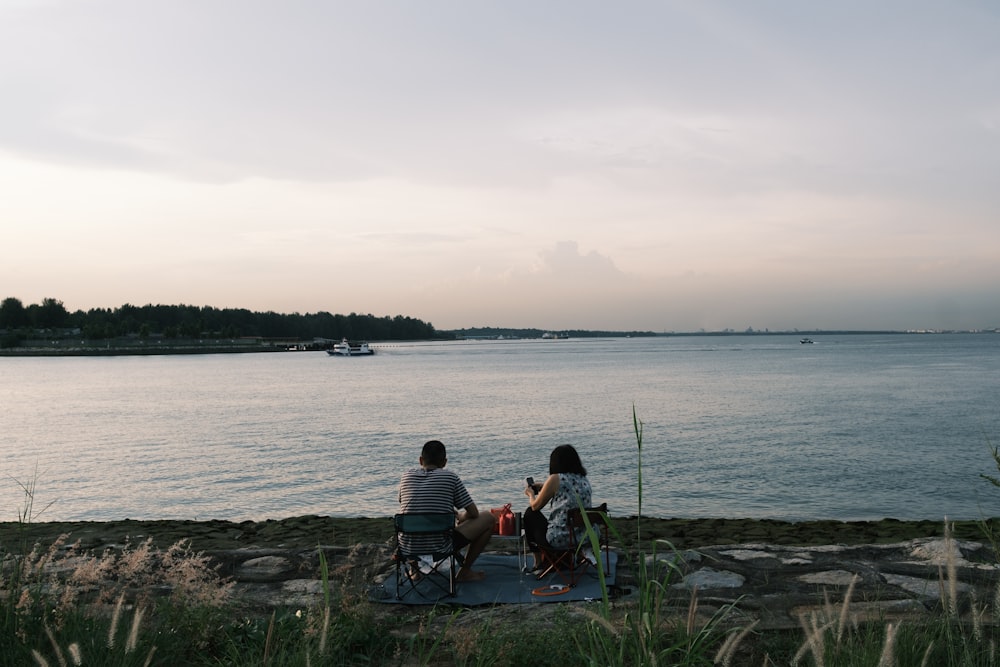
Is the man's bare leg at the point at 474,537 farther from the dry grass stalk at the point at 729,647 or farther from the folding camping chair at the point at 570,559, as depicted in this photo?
the dry grass stalk at the point at 729,647

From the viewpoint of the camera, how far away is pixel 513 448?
26297 millimetres

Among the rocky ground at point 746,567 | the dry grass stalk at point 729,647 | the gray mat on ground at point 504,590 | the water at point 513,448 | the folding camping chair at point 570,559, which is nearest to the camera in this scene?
the dry grass stalk at point 729,647

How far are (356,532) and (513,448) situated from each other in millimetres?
14946

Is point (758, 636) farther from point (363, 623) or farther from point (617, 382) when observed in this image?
point (617, 382)

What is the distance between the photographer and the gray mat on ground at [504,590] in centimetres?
642

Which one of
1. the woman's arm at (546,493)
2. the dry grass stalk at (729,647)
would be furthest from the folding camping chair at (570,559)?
the dry grass stalk at (729,647)

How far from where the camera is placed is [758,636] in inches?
194

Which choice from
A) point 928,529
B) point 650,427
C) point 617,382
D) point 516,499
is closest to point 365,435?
point 650,427

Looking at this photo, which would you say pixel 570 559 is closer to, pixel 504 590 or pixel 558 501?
pixel 558 501

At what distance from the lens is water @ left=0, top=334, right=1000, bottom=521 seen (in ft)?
59.2

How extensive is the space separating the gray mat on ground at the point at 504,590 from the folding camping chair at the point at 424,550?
0.06 m

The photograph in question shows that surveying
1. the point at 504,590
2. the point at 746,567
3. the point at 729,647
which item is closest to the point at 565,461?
the point at 504,590

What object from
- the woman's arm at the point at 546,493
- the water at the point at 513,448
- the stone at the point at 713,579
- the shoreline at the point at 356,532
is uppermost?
the woman's arm at the point at 546,493

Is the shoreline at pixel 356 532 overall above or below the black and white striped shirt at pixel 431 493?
below
